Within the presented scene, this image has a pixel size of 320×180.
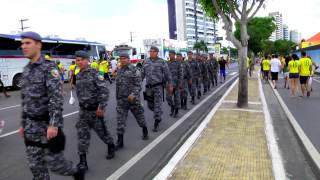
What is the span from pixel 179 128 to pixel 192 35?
6004 inches

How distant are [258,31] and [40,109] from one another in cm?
5270

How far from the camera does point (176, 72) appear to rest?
11.5 m

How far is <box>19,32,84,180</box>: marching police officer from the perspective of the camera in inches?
168

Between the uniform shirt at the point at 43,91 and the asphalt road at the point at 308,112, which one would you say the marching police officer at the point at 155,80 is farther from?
the uniform shirt at the point at 43,91

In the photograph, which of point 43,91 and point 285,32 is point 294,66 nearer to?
point 43,91

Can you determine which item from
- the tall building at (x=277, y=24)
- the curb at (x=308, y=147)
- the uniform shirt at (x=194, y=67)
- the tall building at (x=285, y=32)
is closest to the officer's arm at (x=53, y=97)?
the curb at (x=308, y=147)

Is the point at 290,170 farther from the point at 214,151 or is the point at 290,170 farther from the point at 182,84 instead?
the point at 182,84

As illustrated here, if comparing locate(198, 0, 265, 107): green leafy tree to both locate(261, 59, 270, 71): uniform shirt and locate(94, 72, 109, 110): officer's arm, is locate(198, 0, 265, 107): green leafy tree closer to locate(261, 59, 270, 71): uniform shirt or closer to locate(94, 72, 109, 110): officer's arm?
locate(94, 72, 109, 110): officer's arm

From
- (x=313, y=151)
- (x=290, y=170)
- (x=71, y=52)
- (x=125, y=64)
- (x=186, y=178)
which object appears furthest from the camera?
(x=71, y=52)

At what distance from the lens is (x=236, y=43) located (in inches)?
498

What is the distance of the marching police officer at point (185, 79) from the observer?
12.1 metres

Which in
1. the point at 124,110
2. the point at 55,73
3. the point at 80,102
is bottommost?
the point at 124,110

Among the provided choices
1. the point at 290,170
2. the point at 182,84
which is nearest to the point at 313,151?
the point at 290,170

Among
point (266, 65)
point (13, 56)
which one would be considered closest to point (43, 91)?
point (266, 65)
